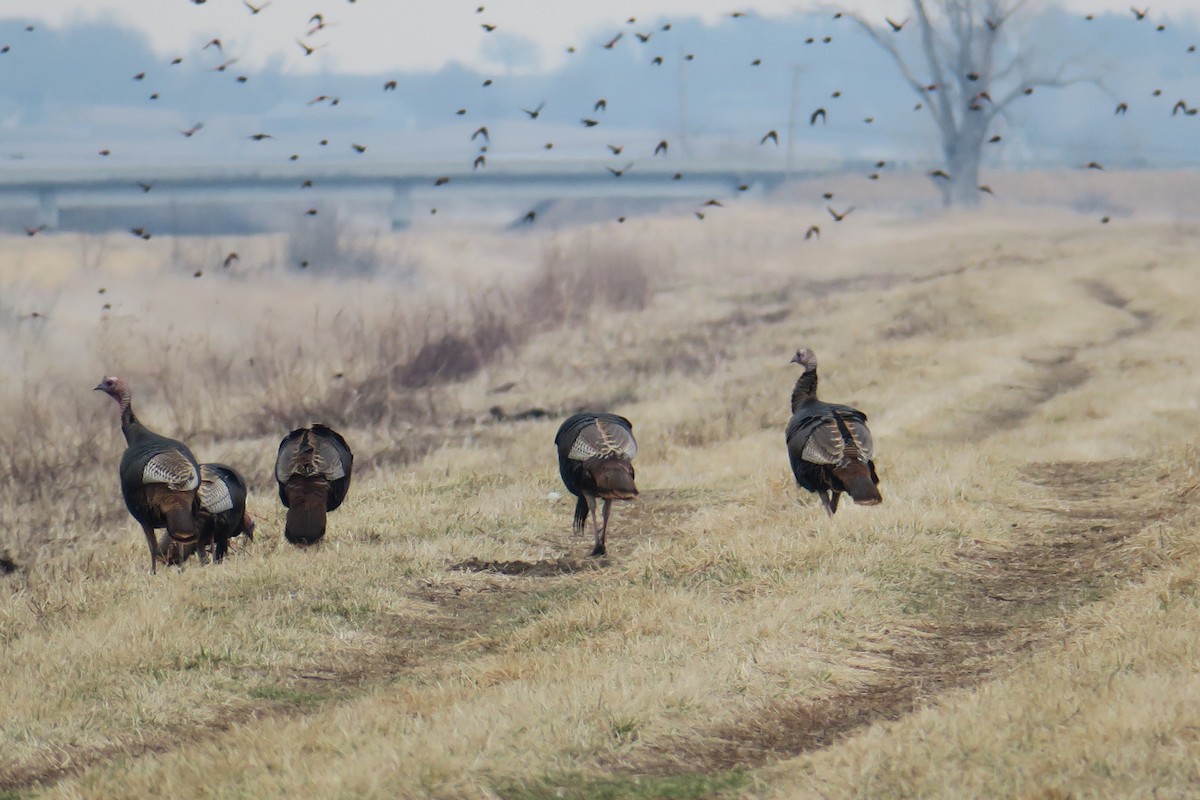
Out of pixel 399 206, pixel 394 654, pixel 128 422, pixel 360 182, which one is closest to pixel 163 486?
pixel 128 422

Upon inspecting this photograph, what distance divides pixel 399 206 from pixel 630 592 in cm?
6796

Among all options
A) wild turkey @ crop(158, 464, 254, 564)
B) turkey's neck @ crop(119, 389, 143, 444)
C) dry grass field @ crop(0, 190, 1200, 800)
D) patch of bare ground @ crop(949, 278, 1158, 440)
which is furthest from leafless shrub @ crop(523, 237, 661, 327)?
wild turkey @ crop(158, 464, 254, 564)

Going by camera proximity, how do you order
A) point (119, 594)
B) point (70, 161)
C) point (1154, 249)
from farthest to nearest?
point (70, 161), point (1154, 249), point (119, 594)

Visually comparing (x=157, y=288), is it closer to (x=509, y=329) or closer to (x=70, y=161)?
(x=509, y=329)

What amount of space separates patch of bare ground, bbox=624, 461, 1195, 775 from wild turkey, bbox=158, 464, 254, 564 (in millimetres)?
6052

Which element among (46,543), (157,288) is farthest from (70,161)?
(46,543)

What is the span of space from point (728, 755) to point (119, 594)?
6.12m

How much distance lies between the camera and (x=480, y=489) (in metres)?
17.0

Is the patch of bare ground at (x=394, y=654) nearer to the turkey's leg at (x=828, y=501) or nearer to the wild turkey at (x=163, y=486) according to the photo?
the turkey's leg at (x=828, y=501)

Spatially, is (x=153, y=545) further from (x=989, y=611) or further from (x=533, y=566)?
(x=989, y=611)

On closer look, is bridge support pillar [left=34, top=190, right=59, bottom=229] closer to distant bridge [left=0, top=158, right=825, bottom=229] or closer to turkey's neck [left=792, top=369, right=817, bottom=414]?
distant bridge [left=0, top=158, right=825, bottom=229]

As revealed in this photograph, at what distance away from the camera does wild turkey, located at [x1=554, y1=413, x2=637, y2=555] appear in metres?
12.9

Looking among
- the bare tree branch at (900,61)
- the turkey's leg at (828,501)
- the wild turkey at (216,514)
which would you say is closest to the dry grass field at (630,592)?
the turkey's leg at (828,501)

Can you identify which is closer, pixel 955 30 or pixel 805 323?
pixel 805 323
